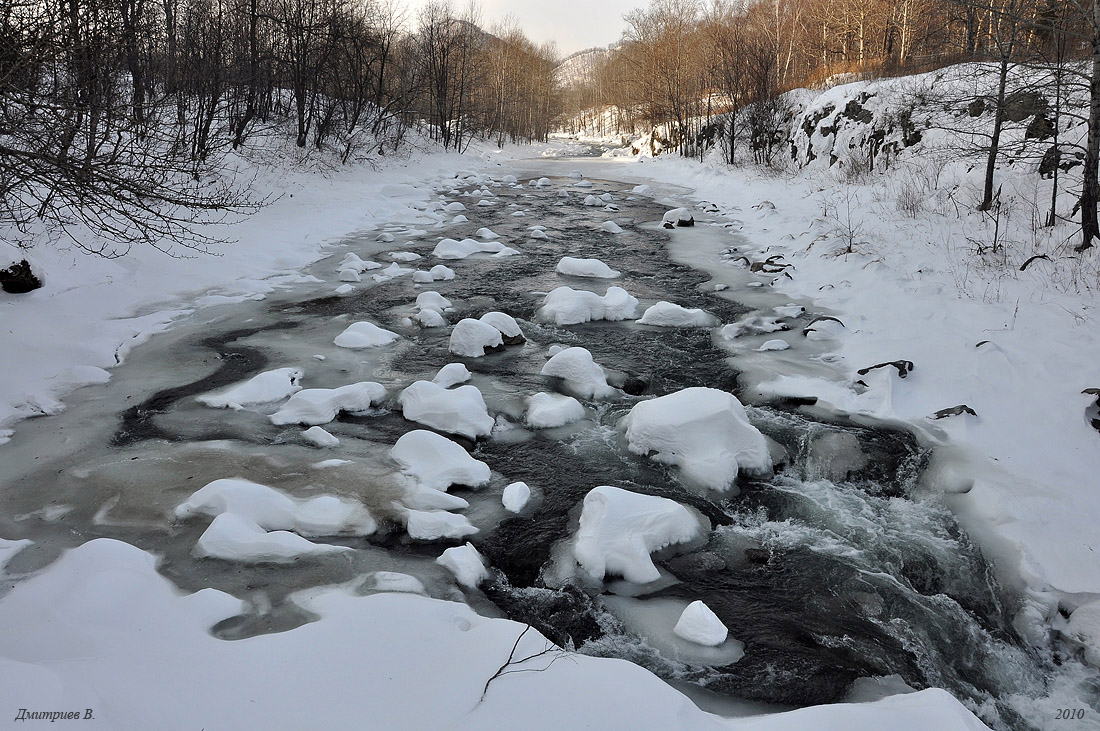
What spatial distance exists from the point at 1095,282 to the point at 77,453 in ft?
29.1

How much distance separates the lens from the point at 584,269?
9930 mm

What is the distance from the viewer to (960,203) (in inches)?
397

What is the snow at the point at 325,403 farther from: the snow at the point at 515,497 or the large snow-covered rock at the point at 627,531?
the large snow-covered rock at the point at 627,531

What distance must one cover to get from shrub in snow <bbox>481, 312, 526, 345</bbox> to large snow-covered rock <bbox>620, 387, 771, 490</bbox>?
2.53m

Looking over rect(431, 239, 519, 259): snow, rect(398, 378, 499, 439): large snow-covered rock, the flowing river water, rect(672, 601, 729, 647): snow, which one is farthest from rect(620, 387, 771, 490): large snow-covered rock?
rect(431, 239, 519, 259): snow

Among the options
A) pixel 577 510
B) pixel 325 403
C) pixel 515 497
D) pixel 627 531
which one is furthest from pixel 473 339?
pixel 627 531

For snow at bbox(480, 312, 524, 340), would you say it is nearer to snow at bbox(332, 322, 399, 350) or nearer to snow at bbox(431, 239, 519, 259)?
snow at bbox(332, 322, 399, 350)

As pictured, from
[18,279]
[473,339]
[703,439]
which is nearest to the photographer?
[703,439]

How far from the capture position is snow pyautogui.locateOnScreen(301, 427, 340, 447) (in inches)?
184

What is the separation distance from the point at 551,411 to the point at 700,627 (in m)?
2.45

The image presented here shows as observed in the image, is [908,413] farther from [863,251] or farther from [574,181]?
[574,181]

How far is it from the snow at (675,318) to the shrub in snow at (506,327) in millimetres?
1638

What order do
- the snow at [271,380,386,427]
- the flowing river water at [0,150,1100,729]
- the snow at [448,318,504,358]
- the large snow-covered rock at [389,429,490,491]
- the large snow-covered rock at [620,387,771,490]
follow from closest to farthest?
1. the flowing river water at [0,150,1100,729]
2. the large snow-covered rock at [389,429,490,491]
3. the large snow-covered rock at [620,387,771,490]
4. the snow at [271,380,386,427]
5. the snow at [448,318,504,358]

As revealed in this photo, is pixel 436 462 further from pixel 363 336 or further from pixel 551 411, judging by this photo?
pixel 363 336
